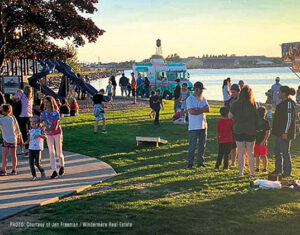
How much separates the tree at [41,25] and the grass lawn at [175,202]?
6.83 meters

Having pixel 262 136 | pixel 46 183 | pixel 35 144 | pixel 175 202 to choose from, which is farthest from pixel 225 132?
pixel 35 144

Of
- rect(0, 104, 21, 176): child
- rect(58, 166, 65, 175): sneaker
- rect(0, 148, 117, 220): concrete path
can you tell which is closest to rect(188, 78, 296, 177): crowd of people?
rect(0, 148, 117, 220): concrete path

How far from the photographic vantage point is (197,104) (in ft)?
32.7

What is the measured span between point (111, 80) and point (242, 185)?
2366 cm

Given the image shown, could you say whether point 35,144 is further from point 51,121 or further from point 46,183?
point 46,183

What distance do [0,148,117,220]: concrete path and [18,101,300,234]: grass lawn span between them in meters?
0.27

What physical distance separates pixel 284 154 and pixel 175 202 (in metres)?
3.21

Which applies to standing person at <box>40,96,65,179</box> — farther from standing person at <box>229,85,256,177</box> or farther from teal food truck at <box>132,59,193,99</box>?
teal food truck at <box>132,59,193,99</box>

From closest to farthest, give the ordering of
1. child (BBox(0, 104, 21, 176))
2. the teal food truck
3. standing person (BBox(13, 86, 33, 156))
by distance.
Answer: child (BBox(0, 104, 21, 176)), standing person (BBox(13, 86, 33, 156)), the teal food truck

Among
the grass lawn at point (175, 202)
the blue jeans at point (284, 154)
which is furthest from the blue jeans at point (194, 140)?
the blue jeans at point (284, 154)

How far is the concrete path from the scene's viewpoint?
7418mm

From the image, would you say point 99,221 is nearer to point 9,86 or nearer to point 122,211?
point 122,211

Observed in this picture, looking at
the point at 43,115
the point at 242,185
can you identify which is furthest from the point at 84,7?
the point at 242,185

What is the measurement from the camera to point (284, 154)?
9.36 meters
